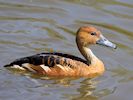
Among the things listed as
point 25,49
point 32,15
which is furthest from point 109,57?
point 32,15

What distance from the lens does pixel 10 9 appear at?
14406mm

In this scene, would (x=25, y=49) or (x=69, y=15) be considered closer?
(x=25, y=49)

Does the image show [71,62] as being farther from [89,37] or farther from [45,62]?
[89,37]

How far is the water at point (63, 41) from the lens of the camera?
10.7 meters

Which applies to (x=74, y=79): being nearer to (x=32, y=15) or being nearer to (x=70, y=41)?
(x=70, y=41)

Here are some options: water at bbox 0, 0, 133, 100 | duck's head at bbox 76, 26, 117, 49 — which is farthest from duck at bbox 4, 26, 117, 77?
water at bbox 0, 0, 133, 100

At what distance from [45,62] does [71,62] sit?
1.57ft

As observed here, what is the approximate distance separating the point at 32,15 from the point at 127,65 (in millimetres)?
3294

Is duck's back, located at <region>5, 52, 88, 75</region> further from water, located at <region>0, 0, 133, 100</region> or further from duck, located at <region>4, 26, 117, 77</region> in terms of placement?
water, located at <region>0, 0, 133, 100</region>

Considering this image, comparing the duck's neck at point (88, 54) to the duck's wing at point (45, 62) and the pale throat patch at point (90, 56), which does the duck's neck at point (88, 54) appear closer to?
the pale throat patch at point (90, 56)

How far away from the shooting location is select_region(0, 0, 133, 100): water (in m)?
10.7

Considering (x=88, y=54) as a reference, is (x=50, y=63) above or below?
below

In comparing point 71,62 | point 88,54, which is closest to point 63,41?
point 88,54

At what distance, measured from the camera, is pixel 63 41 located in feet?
41.9
